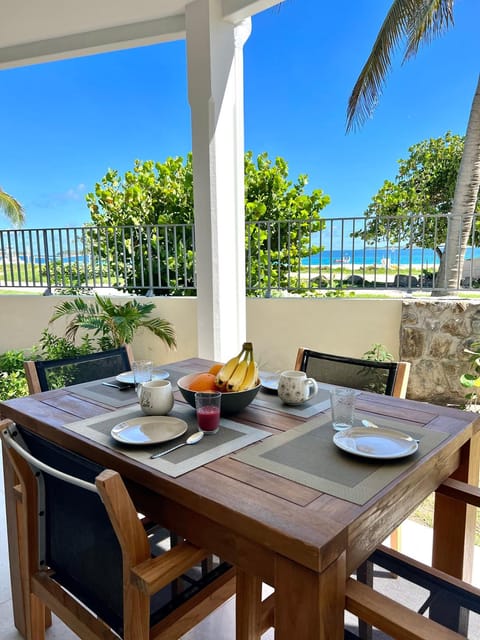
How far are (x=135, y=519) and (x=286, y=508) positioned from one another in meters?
0.31

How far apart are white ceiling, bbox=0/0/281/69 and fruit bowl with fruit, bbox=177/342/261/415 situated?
9.27ft

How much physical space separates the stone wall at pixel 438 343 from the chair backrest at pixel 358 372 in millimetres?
2075

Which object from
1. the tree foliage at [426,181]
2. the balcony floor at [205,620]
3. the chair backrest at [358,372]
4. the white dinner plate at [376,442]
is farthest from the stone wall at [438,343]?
the tree foliage at [426,181]

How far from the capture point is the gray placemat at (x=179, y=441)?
41.8 inches

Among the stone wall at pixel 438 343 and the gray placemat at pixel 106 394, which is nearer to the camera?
the gray placemat at pixel 106 394

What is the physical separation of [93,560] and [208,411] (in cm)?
44

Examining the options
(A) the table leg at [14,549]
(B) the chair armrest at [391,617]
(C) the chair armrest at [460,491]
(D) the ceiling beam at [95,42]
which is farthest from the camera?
(D) the ceiling beam at [95,42]

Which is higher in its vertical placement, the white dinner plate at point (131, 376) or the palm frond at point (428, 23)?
the palm frond at point (428, 23)

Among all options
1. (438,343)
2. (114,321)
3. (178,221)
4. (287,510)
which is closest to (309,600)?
(287,510)

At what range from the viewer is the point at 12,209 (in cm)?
953

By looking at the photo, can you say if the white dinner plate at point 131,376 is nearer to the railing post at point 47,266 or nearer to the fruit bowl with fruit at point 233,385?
the fruit bowl with fruit at point 233,385

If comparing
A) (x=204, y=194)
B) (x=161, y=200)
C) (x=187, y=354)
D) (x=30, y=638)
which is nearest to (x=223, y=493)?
(x=30, y=638)

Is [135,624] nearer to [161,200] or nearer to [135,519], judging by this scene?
[135,519]

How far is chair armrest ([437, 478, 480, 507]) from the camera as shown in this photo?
1.17 m
